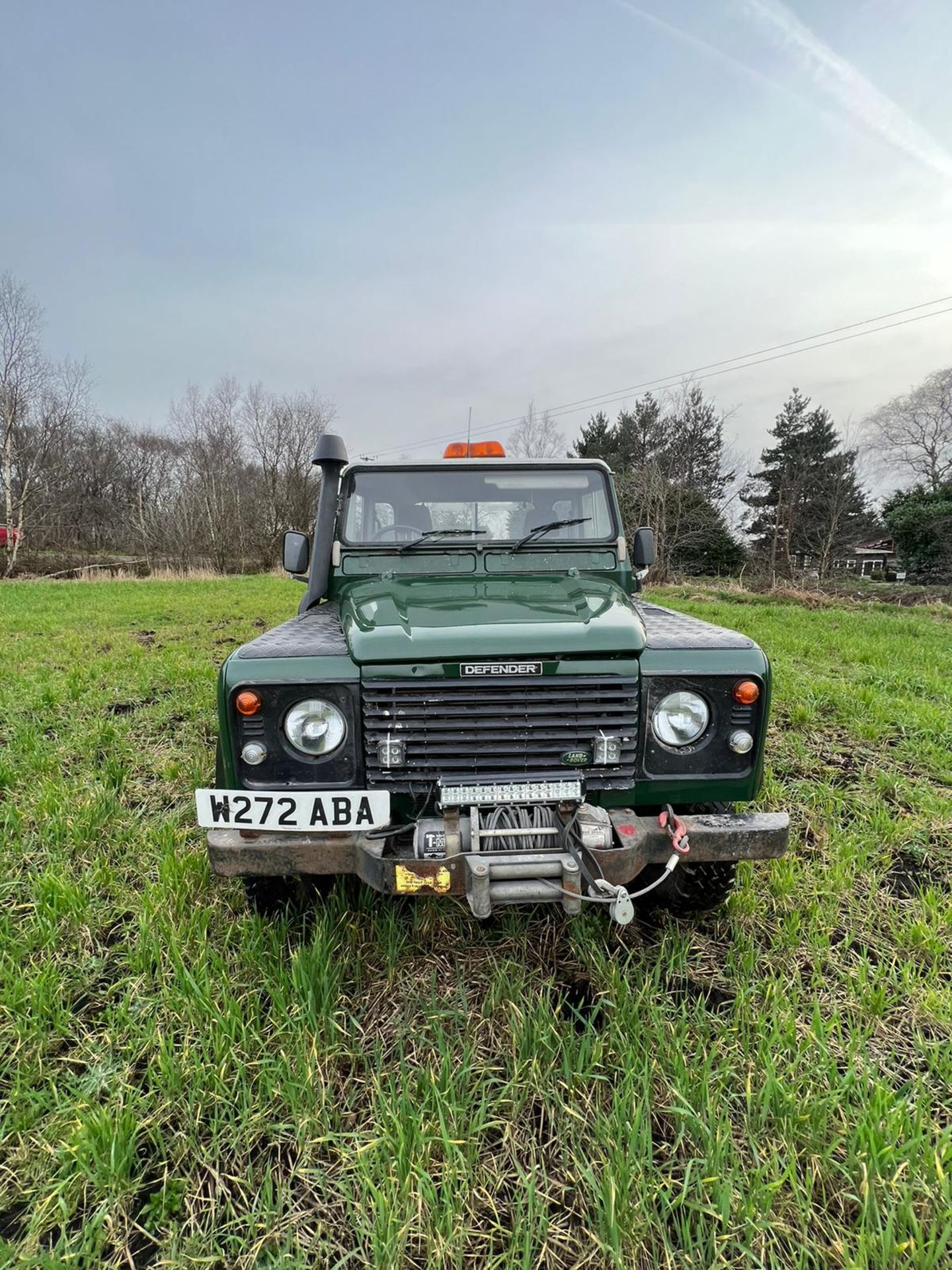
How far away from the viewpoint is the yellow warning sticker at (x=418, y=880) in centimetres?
183

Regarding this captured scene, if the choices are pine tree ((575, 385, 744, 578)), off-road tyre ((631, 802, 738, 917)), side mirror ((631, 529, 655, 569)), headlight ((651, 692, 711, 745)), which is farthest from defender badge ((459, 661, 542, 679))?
pine tree ((575, 385, 744, 578))

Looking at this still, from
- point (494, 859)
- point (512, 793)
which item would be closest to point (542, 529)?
point (512, 793)

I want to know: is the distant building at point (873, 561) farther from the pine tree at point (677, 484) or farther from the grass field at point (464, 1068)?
the grass field at point (464, 1068)

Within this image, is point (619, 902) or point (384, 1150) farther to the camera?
point (619, 902)

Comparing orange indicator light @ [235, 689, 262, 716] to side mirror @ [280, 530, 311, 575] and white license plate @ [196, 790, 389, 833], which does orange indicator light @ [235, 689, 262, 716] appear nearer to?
white license plate @ [196, 790, 389, 833]

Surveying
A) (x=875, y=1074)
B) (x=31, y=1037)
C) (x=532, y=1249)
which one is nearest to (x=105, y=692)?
(x=31, y=1037)

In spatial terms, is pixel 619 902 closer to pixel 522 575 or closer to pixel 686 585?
pixel 522 575

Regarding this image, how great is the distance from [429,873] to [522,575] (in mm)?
1576

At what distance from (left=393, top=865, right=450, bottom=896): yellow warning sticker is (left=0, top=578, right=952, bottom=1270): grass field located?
1.70ft

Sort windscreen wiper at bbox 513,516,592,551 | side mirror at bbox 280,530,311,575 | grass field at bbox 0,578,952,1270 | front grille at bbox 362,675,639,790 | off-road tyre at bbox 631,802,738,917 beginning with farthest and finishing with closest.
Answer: side mirror at bbox 280,530,311,575
windscreen wiper at bbox 513,516,592,551
off-road tyre at bbox 631,802,738,917
front grille at bbox 362,675,639,790
grass field at bbox 0,578,952,1270

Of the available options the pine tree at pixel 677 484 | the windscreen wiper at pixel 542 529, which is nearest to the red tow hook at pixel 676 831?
the windscreen wiper at pixel 542 529

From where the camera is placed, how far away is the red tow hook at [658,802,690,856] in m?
1.93

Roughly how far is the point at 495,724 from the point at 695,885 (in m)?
1.15

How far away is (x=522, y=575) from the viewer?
3.02m
